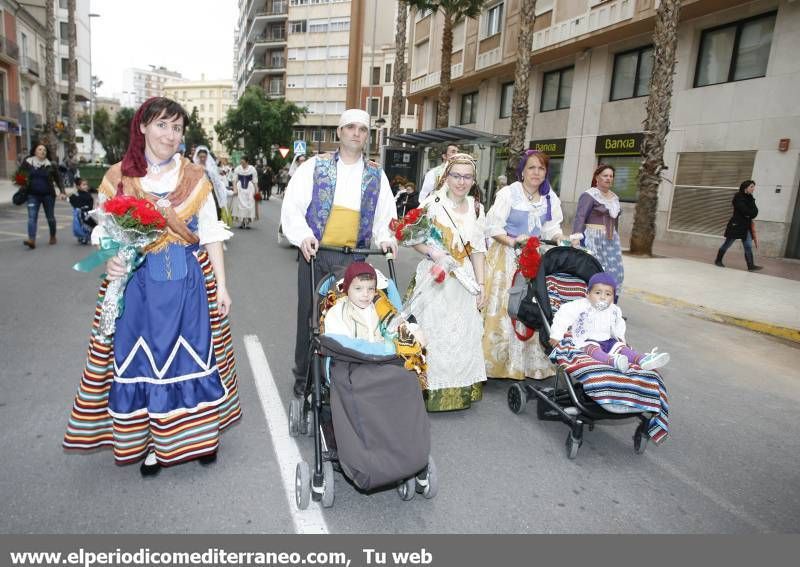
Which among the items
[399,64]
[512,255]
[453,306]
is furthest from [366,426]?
[399,64]

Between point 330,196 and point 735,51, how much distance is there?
16666mm

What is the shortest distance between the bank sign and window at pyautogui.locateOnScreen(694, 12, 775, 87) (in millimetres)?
2408

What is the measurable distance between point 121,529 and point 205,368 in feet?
2.99

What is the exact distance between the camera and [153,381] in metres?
3.15

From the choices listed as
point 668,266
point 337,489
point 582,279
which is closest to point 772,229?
point 668,266

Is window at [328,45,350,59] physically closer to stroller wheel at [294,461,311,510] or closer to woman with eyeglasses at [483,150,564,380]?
woman with eyeglasses at [483,150,564,380]

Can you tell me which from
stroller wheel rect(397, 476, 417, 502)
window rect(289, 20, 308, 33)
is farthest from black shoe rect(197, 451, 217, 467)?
window rect(289, 20, 308, 33)

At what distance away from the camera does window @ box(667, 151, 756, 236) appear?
15.8 meters

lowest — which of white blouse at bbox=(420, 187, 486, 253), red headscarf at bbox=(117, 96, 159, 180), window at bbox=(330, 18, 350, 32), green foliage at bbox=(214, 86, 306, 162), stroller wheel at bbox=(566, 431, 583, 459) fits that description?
stroller wheel at bbox=(566, 431, 583, 459)

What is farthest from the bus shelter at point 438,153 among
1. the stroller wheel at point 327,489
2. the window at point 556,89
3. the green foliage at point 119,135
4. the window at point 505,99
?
the green foliage at point 119,135

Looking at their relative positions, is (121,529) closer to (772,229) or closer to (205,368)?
(205,368)

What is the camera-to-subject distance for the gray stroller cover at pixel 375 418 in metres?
2.82

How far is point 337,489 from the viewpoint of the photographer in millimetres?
3334

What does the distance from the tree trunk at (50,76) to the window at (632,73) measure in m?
26.0
